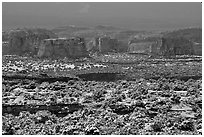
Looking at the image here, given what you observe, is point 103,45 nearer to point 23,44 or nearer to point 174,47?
point 174,47

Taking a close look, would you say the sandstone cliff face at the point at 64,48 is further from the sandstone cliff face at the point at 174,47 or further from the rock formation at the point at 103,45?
the rock formation at the point at 103,45

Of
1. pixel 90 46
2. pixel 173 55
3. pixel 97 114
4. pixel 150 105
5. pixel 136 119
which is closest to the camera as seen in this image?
pixel 136 119

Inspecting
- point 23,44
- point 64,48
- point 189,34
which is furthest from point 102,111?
point 189,34

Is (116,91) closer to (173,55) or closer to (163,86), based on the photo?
(163,86)

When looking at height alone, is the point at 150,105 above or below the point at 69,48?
above

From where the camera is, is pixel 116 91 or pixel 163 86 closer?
pixel 116 91

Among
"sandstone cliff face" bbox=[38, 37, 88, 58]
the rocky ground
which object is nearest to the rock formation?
"sandstone cliff face" bbox=[38, 37, 88, 58]

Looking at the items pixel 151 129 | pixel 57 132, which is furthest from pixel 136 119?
pixel 57 132

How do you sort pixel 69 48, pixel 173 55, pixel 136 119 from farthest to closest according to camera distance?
pixel 173 55
pixel 69 48
pixel 136 119

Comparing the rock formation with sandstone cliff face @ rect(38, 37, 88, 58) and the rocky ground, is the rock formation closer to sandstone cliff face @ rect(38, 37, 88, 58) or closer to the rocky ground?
sandstone cliff face @ rect(38, 37, 88, 58)

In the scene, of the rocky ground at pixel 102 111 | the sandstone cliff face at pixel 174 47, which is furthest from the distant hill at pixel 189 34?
the rocky ground at pixel 102 111
